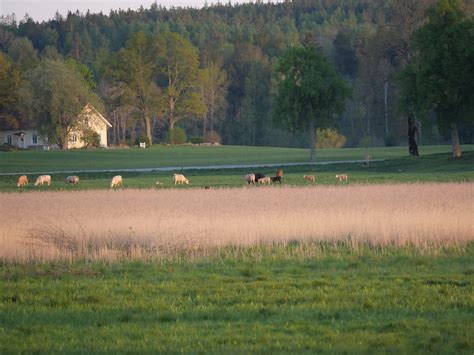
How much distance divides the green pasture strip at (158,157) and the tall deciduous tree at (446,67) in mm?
10361

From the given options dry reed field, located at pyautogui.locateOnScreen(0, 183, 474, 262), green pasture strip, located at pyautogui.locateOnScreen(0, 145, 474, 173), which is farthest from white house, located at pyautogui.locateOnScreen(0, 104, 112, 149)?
dry reed field, located at pyautogui.locateOnScreen(0, 183, 474, 262)

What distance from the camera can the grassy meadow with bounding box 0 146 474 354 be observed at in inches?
376

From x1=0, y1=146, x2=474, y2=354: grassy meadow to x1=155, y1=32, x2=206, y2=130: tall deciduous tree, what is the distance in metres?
76.2

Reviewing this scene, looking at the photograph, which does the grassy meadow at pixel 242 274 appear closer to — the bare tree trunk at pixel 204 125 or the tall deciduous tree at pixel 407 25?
the tall deciduous tree at pixel 407 25

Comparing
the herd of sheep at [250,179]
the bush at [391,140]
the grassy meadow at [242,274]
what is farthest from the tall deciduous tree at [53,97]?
the grassy meadow at [242,274]

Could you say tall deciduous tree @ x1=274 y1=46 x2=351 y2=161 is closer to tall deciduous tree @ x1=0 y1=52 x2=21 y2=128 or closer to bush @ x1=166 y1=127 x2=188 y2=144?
bush @ x1=166 y1=127 x2=188 y2=144

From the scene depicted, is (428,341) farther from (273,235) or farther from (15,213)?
(15,213)

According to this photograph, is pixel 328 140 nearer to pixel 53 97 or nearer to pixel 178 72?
pixel 178 72

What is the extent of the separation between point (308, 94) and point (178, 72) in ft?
148

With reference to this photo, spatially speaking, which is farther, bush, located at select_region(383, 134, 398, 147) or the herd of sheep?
bush, located at select_region(383, 134, 398, 147)

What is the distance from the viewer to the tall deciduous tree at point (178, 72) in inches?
4075

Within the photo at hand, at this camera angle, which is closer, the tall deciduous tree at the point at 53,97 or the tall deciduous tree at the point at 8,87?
the tall deciduous tree at the point at 53,97

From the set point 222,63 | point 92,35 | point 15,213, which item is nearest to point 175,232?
point 15,213

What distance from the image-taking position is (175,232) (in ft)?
61.2
